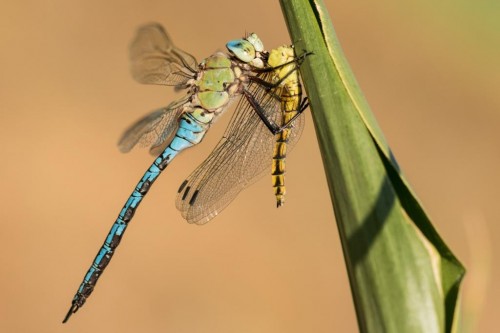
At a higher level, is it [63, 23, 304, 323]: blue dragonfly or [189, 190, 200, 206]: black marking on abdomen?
[63, 23, 304, 323]: blue dragonfly

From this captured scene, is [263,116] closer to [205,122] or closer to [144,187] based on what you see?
[205,122]

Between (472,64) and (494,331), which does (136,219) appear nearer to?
(494,331)

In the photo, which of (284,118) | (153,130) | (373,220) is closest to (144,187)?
(153,130)

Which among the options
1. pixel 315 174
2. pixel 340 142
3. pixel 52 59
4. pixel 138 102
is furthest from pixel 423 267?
pixel 52 59

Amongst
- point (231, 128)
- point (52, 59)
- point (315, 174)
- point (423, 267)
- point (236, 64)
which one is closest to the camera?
point (423, 267)

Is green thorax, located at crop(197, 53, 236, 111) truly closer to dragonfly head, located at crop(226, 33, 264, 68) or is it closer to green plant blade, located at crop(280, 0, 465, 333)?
dragonfly head, located at crop(226, 33, 264, 68)

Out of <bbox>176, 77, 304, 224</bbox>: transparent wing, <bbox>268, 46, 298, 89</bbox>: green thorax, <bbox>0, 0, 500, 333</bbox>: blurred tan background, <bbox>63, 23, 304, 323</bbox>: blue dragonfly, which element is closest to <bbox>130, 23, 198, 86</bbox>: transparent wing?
<bbox>63, 23, 304, 323</bbox>: blue dragonfly
